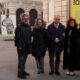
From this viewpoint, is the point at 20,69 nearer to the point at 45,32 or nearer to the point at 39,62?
the point at 39,62

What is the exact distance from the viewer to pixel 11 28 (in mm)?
19078

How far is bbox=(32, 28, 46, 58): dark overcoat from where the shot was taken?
720cm

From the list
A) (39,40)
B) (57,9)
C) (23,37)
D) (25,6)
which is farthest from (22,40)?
(25,6)

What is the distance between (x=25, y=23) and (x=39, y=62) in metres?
1.43

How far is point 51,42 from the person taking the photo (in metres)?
7.09

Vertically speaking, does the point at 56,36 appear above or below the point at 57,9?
below

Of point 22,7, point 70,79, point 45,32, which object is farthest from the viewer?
point 22,7

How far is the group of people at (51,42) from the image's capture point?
22.1 feet

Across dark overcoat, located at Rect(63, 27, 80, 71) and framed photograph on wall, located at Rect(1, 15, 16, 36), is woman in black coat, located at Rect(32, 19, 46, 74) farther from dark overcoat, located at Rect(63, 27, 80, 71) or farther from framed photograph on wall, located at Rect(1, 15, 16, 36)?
framed photograph on wall, located at Rect(1, 15, 16, 36)

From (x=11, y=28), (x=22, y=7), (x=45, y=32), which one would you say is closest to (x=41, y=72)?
(x=45, y=32)

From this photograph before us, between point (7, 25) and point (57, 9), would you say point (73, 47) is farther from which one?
point (7, 25)

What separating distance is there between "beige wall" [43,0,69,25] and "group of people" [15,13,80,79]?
538 cm

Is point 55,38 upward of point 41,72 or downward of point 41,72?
upward

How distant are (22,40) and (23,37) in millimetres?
92
